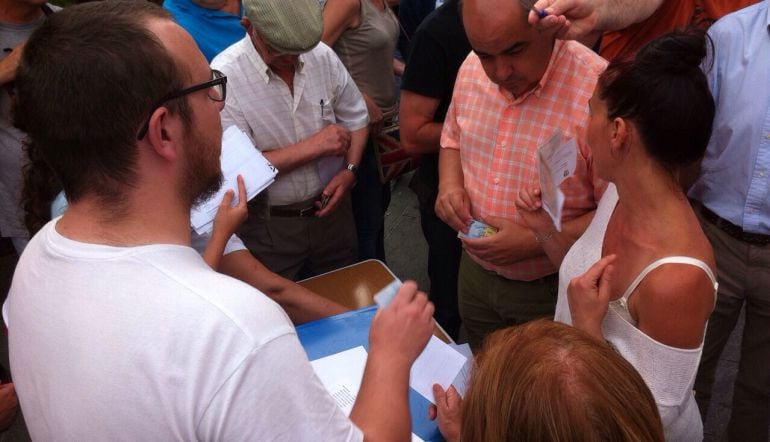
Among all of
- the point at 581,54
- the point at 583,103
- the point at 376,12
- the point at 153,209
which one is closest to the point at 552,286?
the point at 583,103

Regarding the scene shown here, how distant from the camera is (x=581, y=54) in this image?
78.2 inches

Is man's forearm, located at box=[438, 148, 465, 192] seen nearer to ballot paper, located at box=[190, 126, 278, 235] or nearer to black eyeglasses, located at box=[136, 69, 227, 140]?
ballot paper, located at box=[190, 126, 278, 235]

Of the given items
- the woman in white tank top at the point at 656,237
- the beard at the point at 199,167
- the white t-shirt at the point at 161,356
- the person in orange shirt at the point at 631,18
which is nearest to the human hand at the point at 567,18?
the person in orange shirt at the point at 631,18

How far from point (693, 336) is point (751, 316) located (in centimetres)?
114

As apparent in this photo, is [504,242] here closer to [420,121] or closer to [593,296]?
[593,296]

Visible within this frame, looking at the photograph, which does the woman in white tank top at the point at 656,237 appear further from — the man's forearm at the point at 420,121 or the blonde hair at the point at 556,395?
the man's forearm at the point at 420,121

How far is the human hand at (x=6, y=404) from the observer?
2.09m

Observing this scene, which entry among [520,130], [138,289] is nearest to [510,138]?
[520,130]

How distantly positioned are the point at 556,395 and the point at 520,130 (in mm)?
1175

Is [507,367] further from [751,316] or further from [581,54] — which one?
[751,316]

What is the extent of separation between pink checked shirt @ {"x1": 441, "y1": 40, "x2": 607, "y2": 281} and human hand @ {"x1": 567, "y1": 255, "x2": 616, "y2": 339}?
1.64 ft

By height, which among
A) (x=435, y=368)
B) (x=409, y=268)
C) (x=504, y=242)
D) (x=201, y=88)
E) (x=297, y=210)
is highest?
(x=201, y=88)

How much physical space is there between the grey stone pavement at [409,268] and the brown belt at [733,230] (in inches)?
40.2

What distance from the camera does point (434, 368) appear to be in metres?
1.77
